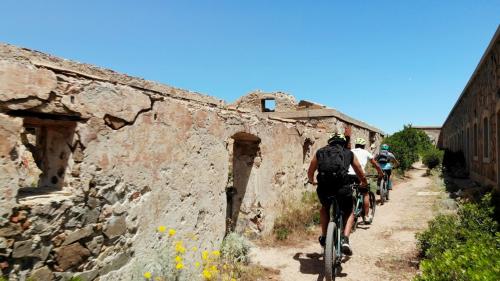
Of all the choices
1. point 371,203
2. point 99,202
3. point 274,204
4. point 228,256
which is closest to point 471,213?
point 371,203

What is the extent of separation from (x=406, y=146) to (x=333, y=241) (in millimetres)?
15518

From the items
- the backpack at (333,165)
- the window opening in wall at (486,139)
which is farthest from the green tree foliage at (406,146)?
the backpack at (333,165)

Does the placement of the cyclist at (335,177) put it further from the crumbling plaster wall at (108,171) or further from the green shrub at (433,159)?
the green shrub at (433,159)

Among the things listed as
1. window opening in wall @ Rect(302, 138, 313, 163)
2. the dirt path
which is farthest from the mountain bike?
window opening in wall @ Rect(302, 138, 313, 163)

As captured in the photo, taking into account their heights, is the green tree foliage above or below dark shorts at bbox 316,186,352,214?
above

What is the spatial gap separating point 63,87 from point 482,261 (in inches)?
154

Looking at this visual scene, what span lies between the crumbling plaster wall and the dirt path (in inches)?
42.0

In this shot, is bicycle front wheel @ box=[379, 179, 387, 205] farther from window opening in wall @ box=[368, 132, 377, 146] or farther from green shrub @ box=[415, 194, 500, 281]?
window opening in wall @ box=[368, 132, 377, 146]

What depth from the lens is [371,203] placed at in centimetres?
771

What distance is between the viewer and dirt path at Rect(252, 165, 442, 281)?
15.8 feet

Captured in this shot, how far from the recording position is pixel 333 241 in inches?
161

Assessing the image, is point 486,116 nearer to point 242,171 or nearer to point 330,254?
point 242,171

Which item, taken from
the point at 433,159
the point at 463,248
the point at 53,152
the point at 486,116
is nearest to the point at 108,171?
the point at 53,152

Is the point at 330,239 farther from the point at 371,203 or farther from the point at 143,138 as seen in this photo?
the point at 371,203
